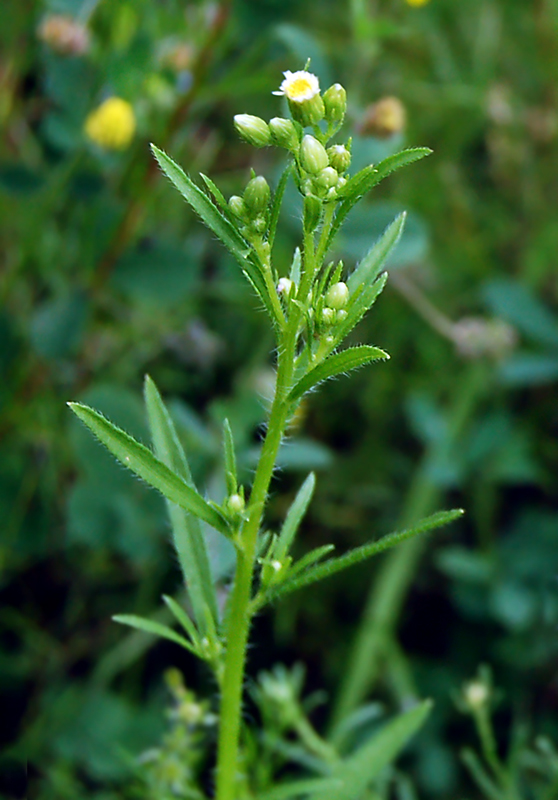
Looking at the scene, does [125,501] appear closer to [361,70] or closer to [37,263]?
[37,263]

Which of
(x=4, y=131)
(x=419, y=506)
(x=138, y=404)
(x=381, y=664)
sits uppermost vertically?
(x=4, y=131)

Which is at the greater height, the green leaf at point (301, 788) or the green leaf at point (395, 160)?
the green leaf at point (395, 160)

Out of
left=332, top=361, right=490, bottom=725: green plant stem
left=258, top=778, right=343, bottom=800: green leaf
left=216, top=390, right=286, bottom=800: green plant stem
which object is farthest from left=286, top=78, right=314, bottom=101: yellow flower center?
left=332, top=361, right=490, bottom=725: green plant stem

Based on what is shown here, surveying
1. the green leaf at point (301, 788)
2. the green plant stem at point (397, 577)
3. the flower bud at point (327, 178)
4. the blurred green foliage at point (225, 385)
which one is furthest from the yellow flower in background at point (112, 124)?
the green leaf at point (301, 788)

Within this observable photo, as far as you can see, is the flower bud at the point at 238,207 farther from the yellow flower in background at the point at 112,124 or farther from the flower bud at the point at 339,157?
the yellow flower in background at the point at 112,124

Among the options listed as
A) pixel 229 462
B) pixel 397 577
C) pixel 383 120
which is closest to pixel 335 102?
pixel 229 462

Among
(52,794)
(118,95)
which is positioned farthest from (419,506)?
(118,95)
